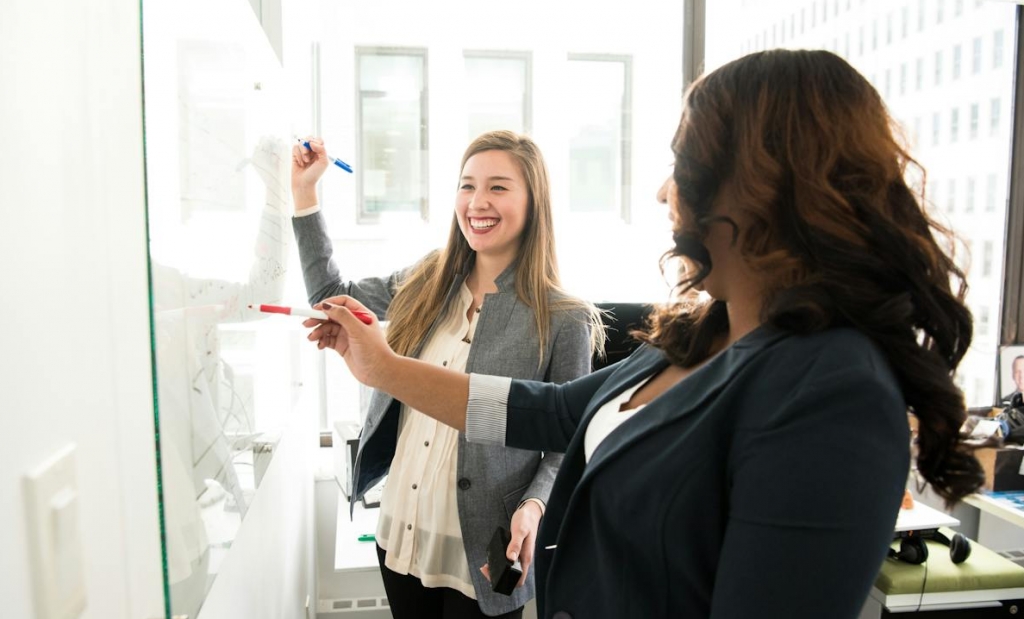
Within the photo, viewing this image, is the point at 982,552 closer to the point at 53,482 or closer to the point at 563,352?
the point at 563,352

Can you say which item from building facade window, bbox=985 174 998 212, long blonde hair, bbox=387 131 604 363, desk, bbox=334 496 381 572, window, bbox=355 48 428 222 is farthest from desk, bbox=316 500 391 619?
building facade window, bbox=985 174 998 212

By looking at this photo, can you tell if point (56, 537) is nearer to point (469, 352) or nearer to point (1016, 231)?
point (469, 352)

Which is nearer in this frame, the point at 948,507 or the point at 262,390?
the point at 948,507

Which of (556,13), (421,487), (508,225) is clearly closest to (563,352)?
(508,225)

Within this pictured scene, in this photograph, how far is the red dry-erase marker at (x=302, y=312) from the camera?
98 centimetres

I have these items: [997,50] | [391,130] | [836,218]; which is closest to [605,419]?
[836,218]

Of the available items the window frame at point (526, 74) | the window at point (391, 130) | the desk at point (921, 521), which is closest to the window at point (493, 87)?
the window frame at point (526, 74)

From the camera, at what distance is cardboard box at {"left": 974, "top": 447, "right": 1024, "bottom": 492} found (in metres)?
2.17

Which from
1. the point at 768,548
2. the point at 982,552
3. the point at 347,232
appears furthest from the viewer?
the point at 347,232

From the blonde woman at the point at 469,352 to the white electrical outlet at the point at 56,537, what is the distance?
890 mm

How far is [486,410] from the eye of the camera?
3.60 feet

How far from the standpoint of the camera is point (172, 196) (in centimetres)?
66

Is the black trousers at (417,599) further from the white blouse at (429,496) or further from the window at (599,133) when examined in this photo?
the window at (599,133)

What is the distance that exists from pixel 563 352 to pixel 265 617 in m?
0.80
